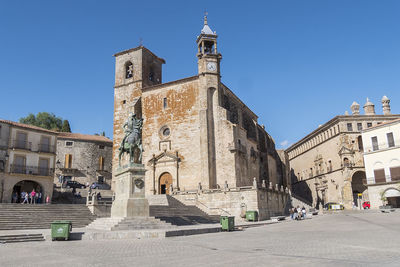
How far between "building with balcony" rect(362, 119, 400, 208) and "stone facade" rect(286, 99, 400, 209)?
100 inches

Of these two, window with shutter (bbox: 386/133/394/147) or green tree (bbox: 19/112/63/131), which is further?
green tree (bbox: 19/112/63/131)

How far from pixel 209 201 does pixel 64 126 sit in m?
31.5

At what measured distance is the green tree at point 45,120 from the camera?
4820cm

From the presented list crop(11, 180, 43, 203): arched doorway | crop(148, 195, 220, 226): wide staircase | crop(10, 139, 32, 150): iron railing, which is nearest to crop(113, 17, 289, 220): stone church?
crop(148, 195, 220, 226): wide staircase

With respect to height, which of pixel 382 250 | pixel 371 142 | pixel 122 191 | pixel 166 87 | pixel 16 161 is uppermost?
pixel 166 87

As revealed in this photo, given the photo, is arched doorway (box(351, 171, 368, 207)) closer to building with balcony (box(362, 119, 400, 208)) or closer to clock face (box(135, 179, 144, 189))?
building with balcony (box(362, 119, 400, 208))

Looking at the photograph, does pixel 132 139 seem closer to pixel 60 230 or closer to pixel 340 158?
pixel 60 230

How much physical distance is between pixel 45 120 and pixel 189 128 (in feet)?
94.0

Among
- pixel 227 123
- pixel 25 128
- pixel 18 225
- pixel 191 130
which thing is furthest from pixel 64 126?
pixel 18 225

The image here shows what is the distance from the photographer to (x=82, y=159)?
128ft

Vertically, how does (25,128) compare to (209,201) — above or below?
above

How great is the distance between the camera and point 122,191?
15.7 m

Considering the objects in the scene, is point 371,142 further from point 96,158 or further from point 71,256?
point 71,256

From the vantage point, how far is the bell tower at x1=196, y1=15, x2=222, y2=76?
3144 cm
